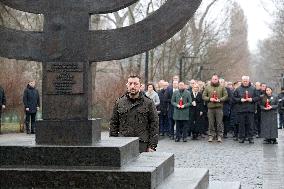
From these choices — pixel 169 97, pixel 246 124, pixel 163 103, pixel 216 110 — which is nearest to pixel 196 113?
pixel 169 97

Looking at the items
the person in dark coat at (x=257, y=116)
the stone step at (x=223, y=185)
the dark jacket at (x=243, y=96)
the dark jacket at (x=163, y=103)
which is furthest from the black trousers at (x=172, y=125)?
the stone step at (x=223, y=185)

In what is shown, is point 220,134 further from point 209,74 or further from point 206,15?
point 209,74

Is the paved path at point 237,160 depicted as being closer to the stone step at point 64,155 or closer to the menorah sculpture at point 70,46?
the menorah sculpture at point 70,46

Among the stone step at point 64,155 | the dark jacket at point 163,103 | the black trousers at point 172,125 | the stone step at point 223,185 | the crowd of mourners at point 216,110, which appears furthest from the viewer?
the dark jacket at point 163,103

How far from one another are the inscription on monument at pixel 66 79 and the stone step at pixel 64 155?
0.75 meters

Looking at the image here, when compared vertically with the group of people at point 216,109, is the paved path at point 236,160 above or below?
below

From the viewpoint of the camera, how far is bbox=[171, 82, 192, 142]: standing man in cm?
1991

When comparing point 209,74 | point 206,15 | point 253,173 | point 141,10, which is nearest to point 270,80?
point 209,74

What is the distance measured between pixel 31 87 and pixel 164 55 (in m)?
17.1

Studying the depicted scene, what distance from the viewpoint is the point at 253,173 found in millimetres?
11750

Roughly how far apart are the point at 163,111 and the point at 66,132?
585 inches

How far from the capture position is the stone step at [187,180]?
700cm

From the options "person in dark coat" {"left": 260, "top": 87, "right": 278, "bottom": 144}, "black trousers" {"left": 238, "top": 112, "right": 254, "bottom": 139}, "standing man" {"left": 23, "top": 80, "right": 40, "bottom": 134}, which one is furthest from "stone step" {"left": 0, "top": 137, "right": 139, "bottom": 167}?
"standing man" {"left": 23, "top": 80, "right": 40, "bottom": 134}

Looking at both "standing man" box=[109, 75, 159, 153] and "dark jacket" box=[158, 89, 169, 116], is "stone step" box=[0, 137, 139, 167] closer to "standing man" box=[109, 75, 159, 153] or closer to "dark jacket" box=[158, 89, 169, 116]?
"standing man" box=[109, 75, 159, 153]
